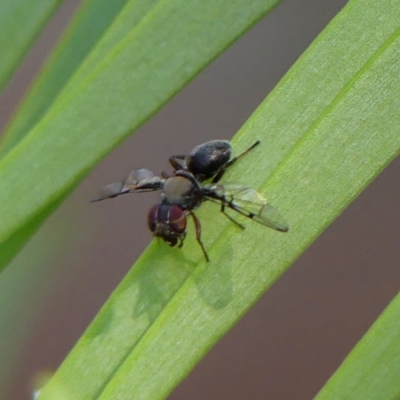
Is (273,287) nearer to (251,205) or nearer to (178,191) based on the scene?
(178,191)

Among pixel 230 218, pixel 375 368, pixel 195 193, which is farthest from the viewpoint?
pixel 195 193

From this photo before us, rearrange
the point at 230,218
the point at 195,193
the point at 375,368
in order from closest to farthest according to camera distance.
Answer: the point at 375,368 → the point at 230,218 → the point at 195,193

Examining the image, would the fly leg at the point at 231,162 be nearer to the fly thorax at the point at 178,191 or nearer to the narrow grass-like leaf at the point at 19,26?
the fly thorax at the point at 178,191

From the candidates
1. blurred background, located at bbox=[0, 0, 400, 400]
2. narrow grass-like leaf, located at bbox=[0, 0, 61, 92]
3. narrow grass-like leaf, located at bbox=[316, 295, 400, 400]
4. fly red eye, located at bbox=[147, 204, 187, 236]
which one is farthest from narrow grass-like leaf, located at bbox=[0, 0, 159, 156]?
blurred background, located at bbox=[0, 0, 400, 400]

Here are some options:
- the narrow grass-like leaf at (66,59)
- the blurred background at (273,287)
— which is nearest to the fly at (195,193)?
the narrow grass-like leaf at (66,59)

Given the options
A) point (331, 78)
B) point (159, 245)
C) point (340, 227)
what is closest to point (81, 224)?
point (340, 227)

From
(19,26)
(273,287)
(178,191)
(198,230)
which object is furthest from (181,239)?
(273,287)
